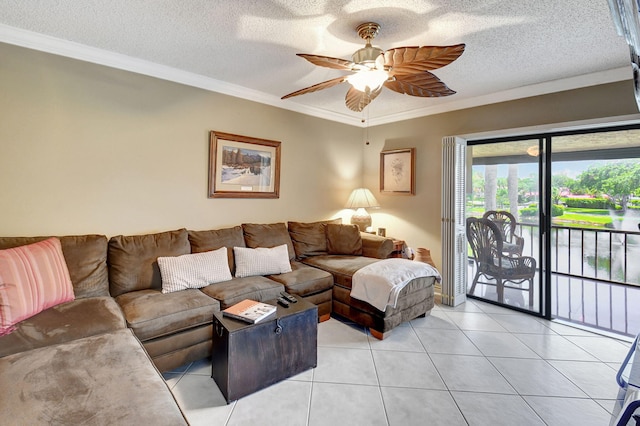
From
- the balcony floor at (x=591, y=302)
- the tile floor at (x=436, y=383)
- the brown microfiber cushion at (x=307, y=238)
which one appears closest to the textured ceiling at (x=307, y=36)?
the brown microfiber cushion at (x=307, y=238)

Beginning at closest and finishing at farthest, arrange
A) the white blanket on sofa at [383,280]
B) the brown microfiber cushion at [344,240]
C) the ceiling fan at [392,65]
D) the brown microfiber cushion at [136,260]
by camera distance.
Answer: the ceiling fan at [392,65], the brown microfiber cushion at [136,260], the white blanket on sofa at [383,280], the brown microfiber cushion at [344,240]

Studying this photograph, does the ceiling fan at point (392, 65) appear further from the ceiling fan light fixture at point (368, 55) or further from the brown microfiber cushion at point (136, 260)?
the brown microfiber cushion at point (136, 260)

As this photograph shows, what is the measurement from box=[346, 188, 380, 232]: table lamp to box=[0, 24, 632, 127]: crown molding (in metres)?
1.21

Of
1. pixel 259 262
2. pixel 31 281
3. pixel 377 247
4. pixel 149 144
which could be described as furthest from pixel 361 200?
pixel 31 281

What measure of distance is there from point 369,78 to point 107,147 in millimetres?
2331

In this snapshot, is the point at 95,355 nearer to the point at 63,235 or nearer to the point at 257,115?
the point at 63,235

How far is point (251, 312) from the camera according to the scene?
2041mm

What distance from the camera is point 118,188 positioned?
2703mm

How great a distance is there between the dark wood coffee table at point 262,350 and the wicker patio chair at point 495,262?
2.56m

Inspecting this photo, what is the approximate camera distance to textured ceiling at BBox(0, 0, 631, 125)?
1925 mm

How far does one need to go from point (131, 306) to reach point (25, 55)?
2.11 meters

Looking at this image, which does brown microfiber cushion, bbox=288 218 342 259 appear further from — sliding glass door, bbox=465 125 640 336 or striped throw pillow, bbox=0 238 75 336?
striped throw pillow, bbox=0 238 75 336

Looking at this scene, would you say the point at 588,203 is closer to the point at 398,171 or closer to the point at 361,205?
the point at 398,171

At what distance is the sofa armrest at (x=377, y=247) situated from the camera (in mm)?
3678
